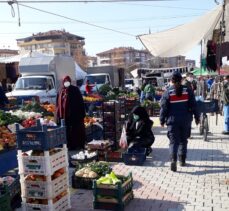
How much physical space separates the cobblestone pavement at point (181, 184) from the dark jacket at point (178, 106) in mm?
A: 1096

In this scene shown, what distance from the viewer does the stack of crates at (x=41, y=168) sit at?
5078mm

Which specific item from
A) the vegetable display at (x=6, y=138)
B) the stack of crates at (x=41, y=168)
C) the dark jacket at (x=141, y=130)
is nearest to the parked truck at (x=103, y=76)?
the dark jacket at (x=141, y=130)

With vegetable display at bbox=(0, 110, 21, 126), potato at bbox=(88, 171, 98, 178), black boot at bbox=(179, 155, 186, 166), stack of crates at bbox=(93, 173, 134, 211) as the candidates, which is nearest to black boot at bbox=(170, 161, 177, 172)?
black boot at bbox=(179, 155, 186, 166)

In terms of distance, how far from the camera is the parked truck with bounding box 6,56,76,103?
17719 millimetres

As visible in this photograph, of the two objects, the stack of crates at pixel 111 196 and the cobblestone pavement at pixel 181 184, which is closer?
the stack of crates at pixel 111 196

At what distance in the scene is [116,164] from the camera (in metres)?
8.18

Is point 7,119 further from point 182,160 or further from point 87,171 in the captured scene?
point 182,160

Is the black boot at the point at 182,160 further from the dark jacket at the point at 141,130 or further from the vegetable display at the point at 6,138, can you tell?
the vegetable display at the point at 6,138

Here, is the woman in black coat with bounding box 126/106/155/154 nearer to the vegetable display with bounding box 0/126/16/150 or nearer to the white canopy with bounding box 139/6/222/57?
the white canopy with bounding box 139/6/222/57

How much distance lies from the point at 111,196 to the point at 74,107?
4.26 meters

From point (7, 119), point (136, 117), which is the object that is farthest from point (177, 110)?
point (7, 119)

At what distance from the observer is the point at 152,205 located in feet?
18.7

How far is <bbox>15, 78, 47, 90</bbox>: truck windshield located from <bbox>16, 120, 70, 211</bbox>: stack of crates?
1316cm

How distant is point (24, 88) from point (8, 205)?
45.3ft
